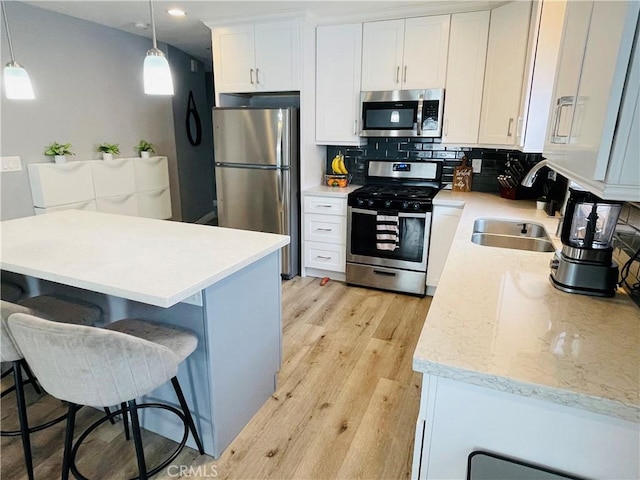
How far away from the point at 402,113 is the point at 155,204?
2894mm

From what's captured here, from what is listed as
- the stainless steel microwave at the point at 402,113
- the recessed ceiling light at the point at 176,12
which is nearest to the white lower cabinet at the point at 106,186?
the recessed ceiling light at the point at 176,12

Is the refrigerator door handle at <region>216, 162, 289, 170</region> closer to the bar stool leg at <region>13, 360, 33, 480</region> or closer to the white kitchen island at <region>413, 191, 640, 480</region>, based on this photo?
the bar stool leg at <region>13, 360, 33, 480</region>

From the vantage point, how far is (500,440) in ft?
3.10

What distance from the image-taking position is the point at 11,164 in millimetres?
3152

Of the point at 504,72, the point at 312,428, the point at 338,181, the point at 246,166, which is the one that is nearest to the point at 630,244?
the point at 312,428

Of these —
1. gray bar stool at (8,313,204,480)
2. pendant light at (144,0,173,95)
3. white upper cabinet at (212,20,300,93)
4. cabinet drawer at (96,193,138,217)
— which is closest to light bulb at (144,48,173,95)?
pendant light at (144,0,173,95)

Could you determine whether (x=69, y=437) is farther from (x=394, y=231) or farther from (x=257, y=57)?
(x=257, y=57)

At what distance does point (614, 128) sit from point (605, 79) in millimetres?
118

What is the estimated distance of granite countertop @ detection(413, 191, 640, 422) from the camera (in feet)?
2.76

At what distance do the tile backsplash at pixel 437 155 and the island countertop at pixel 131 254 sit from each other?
7.42 ft

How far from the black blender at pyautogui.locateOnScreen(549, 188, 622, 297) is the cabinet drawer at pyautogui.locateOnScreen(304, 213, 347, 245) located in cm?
229

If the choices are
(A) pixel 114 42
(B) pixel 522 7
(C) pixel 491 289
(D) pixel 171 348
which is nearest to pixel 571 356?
(C) pixel 491 289

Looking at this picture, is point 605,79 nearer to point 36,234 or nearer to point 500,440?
point 500,440

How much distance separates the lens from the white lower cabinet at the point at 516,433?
0.85 metres
